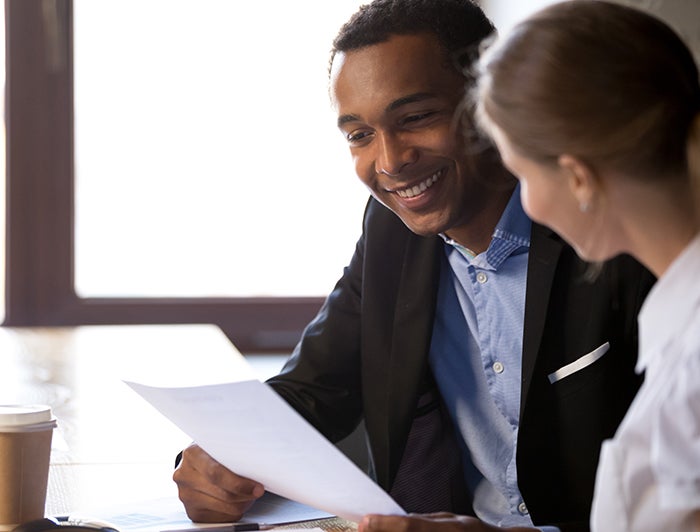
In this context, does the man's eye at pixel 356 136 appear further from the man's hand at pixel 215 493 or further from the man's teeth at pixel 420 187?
the man's hand at pixel 215 493

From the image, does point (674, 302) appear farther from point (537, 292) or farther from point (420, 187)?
point (420, 187)

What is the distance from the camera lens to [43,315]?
Result: 3.25 metres

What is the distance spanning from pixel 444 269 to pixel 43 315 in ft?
6.18

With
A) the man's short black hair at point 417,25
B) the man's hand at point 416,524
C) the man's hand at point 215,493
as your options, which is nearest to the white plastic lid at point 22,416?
the man's hand at point 215,493

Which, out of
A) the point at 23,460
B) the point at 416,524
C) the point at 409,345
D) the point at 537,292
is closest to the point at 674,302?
the point at 416,524

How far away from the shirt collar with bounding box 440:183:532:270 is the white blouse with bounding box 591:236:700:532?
0.66 meters

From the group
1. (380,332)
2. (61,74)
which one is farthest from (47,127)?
(380,332)

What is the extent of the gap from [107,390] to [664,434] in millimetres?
1468

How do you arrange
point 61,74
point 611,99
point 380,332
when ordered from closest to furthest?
point 611,99 → point 380,332 → point 61,74

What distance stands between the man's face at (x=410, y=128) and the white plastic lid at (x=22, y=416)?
0.68m

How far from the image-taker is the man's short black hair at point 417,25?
1653mm

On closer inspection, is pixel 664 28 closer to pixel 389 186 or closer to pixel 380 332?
pixel 389 186

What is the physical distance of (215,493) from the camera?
4.09ft

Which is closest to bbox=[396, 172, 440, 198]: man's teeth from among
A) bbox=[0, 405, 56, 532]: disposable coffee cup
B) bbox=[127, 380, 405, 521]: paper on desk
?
bbox=[127, 380, 405, 521]: paper on desk
